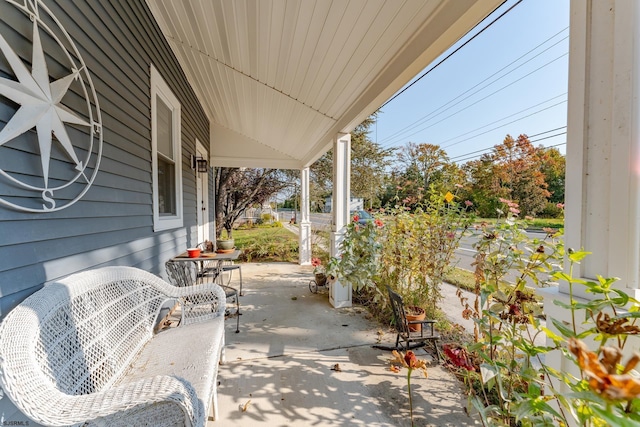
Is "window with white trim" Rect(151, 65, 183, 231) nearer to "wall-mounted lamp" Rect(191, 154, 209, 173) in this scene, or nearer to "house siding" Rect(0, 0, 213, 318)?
"house siding" Rect(0, 0, 213, 318)

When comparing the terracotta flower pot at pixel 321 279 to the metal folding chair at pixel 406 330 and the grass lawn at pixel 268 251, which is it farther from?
the grass lawn at pixel 268 251

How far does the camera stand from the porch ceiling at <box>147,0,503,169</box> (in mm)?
1737

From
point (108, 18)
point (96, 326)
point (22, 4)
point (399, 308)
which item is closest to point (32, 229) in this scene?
point (96, 326)

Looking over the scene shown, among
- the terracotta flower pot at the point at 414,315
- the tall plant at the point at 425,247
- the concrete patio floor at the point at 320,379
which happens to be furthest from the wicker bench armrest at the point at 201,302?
the tall plant at the point at 425,247

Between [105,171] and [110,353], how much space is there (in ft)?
3.90

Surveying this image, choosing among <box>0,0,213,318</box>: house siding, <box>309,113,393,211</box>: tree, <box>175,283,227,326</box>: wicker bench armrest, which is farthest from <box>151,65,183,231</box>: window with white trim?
<box>309,113,393,211</box>: tree

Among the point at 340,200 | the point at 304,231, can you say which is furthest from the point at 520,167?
the point at 304,231

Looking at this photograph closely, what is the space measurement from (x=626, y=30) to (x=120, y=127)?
2.84 m

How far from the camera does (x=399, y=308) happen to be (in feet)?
7.33

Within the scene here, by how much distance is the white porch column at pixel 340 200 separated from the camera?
3.55 metres

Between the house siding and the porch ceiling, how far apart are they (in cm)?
56

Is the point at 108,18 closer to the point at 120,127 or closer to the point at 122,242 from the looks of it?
the point at 120,127

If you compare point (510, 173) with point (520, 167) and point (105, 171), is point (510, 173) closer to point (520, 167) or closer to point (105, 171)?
point (520, 167)

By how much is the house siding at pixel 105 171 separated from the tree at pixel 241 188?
5272 millimetres
